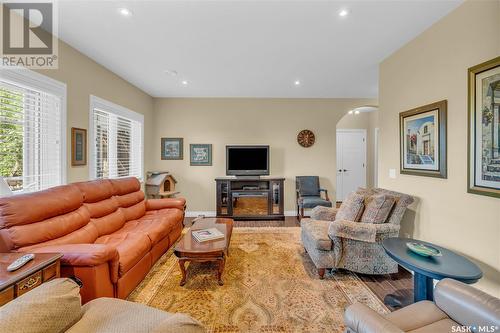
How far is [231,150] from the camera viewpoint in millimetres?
4867

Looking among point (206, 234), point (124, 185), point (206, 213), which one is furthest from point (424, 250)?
point (206, 213)

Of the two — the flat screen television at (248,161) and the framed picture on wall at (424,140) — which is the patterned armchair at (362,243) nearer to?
the framed picture on wall at (424,140)

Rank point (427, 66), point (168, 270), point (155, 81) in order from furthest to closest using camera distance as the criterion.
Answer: point (155, 81)
point (168, 270)
point (427, 66)

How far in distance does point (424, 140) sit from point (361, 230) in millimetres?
1253

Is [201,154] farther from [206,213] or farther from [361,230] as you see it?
[361,230]

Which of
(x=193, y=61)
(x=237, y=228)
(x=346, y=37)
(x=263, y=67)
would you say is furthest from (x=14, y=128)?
(x=346, y=37)

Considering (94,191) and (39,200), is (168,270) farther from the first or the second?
(39,200)

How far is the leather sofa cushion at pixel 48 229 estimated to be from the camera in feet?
5.73

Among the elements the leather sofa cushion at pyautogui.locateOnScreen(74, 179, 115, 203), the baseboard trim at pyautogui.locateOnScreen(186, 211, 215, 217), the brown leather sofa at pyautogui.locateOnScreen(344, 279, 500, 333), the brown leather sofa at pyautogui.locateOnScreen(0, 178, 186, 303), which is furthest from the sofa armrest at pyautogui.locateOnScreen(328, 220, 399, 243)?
the baseboard trim at pyautogui.locateOnScreen(186, 211, 215, 217)

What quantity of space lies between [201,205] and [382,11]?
179 inches

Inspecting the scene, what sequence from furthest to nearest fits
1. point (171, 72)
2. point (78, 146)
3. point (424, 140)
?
point (171, 72)
point (78, 146)
point (424, 140)

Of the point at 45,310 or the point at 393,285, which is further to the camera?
the point at 393,285

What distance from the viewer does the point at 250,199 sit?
15.5 feet

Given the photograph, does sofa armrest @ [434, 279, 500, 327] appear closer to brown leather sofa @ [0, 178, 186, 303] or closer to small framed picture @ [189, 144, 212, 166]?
brown leather sofa @ [0, 178, 186, 303]
